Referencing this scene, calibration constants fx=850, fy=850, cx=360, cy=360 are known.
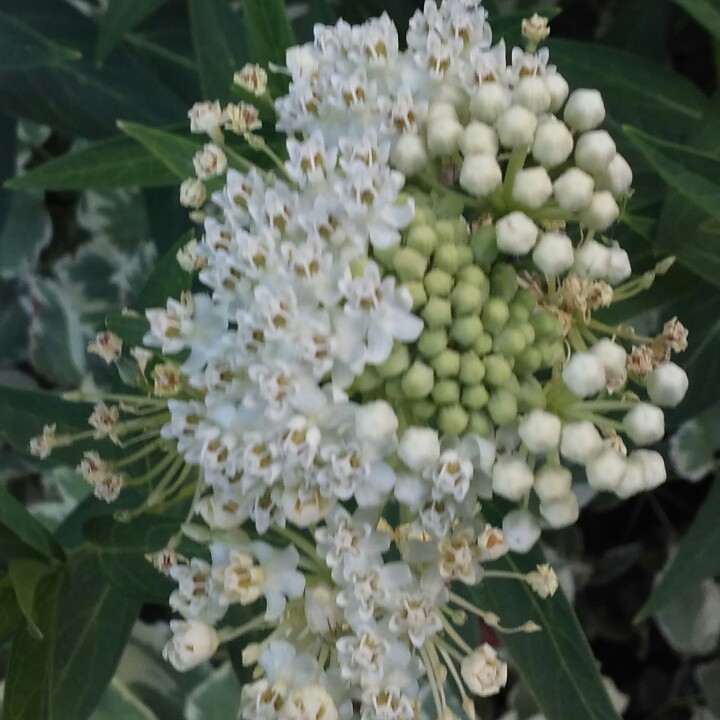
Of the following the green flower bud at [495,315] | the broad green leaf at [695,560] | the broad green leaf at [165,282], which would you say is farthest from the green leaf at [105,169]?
the broad green leaf at [695,560]

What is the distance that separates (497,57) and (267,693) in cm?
58

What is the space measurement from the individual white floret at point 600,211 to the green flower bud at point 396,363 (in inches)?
7.6

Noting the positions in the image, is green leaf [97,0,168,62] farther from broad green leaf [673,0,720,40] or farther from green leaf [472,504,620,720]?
green leaf [472,504,620,720]

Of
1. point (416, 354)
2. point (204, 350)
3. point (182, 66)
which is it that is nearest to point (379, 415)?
point (416, 354)

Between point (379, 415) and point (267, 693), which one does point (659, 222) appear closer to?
point (379, 415)

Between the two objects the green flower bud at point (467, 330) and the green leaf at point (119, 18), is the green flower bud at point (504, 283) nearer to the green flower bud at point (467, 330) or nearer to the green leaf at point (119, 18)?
the green flower bud at point (467, 330)

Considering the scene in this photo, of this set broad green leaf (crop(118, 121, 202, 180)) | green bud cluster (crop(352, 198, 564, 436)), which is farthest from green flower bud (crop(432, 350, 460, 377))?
broad green leaf (crop(118, 121, 202, 180))

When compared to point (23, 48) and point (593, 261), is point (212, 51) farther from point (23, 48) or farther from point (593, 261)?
point (593, 261)

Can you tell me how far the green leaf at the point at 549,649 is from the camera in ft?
2.71

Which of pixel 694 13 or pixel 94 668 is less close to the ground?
pixel 694 13

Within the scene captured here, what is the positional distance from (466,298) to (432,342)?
4 centimetres

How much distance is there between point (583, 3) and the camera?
1693 millimetres

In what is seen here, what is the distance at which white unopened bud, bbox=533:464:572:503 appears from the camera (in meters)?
0.69

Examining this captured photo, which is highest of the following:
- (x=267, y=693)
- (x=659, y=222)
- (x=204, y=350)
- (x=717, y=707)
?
(x=659, y=222)
